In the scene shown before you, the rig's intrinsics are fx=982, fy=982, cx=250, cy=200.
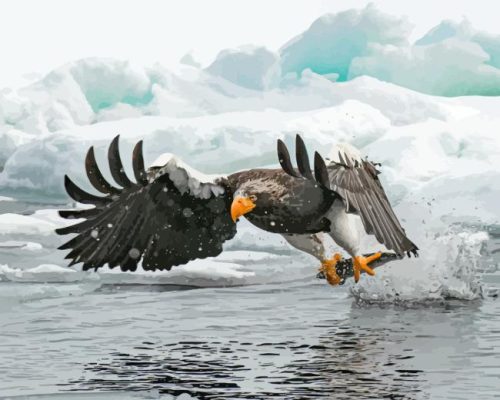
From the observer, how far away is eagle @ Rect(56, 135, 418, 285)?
8.46 meters

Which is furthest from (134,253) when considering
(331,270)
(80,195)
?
(331,270)

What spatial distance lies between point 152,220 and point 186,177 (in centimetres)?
64

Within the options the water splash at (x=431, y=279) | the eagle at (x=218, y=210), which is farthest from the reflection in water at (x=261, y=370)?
the water splash at (x=431, y=279)

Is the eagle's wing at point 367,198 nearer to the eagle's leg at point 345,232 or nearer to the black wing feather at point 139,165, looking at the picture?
the eagle's leg at point 345,232

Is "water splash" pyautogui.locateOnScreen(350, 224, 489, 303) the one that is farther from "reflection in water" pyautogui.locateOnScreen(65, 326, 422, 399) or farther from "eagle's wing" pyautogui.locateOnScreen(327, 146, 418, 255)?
"eagle's wing" pyautogui.locateOnScreen(327, 146, 418, 255)

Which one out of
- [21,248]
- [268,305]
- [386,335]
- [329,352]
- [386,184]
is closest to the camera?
[329,352]

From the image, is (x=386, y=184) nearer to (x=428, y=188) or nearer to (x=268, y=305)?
(x=428, y=188)

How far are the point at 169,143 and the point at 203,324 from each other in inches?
585

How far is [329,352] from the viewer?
35.0 feet

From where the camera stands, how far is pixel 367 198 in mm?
8633

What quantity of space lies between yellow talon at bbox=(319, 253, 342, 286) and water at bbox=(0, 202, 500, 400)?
3.18 feet

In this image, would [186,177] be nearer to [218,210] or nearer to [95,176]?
[218,210]

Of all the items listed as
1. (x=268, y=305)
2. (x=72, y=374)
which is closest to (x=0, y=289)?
(x=268, y=305)

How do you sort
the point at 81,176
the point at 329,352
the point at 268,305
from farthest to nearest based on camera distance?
the point at 81,176
the point at 268,305
the point at 329,352
